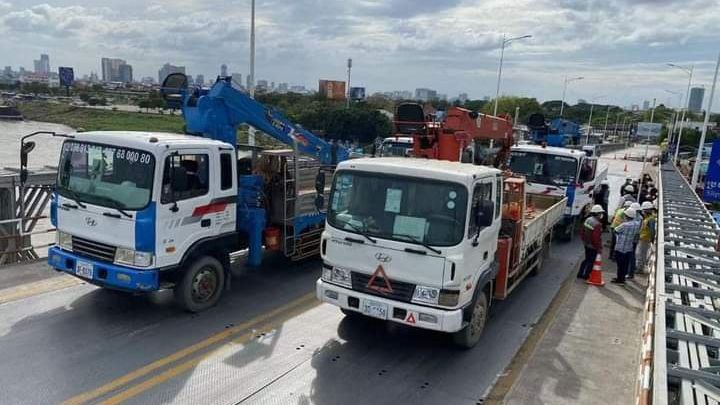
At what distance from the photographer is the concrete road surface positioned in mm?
5328

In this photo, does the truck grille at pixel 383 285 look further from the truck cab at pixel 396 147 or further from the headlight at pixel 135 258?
the truck cab at pixel 396 147

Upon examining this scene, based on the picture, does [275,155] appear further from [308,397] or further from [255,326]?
[308,397]

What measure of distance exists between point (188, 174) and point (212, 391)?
2.89 meters

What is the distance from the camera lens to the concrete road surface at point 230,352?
5328 mm

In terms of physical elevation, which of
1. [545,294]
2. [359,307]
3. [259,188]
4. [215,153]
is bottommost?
[545,294]

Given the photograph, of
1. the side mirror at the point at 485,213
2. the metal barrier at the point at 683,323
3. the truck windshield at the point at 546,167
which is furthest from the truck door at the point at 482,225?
the truck windshield at the point at 546,167

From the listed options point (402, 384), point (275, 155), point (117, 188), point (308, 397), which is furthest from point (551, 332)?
point (117, 188)

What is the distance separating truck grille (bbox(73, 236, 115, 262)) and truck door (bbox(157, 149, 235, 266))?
2.05ft

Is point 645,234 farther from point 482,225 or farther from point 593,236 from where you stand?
point 482,225

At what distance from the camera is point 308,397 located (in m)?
5.33

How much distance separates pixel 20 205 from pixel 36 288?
3.56m

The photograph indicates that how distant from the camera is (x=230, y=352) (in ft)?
20.4

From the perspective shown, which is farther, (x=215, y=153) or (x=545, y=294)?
(x=545, y=294)

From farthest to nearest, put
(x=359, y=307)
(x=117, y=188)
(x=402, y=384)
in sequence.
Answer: (x=117, y=188) → (x=359, y=307) → (x=402, y=384)
